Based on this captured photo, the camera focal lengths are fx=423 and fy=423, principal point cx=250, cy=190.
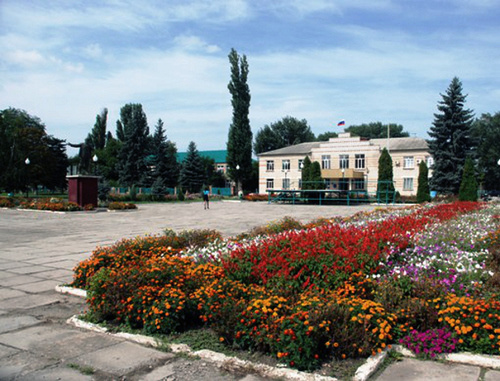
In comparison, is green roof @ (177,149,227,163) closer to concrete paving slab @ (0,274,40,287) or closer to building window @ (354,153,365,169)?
building window @ (354,153,365,169)

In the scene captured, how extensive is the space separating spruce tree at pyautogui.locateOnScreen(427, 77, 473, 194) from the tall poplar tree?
24039mm

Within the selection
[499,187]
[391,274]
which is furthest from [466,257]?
[499,187]

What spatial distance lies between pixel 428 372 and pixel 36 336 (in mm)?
4041

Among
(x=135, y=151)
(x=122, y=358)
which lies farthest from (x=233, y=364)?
(x=135, y=151)

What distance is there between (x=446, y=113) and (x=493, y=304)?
3828 cm

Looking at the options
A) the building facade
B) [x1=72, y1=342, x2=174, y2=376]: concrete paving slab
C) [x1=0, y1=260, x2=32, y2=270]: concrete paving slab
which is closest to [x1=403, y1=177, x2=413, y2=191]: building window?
the building facade

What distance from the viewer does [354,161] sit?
177ft

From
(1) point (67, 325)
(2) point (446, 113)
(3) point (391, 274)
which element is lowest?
(1) point (67, 325)

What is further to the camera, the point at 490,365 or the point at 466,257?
the point at 466,257

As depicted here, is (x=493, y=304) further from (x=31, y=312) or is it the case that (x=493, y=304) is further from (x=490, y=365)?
(x=31, y=312)

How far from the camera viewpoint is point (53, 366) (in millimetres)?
3854

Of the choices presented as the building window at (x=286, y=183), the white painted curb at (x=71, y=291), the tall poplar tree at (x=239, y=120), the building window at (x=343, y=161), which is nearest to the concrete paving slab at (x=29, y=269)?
the white painted curb at (x=71, y=291)

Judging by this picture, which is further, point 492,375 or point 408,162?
point 408,162

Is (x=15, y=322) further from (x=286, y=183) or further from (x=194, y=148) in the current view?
(x=286, y=183)
